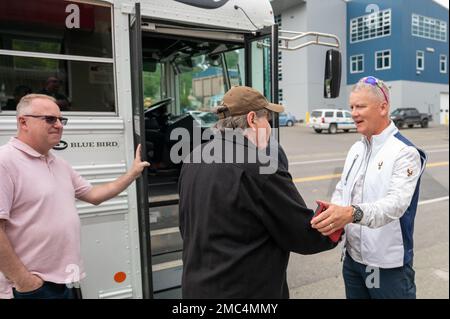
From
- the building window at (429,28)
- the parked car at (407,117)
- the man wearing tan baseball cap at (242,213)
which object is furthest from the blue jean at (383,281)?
the parked car at (407,117)

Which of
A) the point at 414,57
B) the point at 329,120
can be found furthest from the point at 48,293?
the point at 414,57

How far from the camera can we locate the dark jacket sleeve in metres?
1.62

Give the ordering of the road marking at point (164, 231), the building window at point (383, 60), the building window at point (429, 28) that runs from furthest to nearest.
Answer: the building window at point (383, 60) → the building window at point (429, 28) → the road marking at point (164, 231)

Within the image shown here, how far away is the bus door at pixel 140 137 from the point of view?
262 cm

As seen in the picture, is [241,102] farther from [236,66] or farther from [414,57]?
[414,57]

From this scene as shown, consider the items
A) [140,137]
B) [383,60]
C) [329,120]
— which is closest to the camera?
[140,137]

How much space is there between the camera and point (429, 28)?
107ft

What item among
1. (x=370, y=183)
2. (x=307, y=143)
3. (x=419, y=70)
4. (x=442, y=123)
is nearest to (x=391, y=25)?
(x=307, y=143)

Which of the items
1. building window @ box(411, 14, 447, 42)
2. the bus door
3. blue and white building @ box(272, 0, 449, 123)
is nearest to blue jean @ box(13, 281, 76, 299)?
the bus door

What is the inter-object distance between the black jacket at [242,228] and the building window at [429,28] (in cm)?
2891

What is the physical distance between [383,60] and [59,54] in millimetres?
33893

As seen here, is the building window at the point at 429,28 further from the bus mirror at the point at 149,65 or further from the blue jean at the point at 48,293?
the blue jean at the point at 48,293

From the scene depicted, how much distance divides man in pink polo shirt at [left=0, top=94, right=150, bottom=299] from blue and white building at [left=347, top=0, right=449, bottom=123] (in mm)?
21689

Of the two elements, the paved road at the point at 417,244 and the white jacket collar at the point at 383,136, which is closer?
the white jacket collar at the point at 383,136
